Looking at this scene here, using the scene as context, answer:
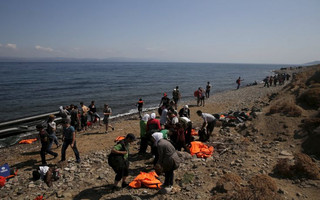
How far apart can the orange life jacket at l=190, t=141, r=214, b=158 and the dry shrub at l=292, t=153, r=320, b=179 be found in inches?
116

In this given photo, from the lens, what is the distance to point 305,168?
6.31 metres

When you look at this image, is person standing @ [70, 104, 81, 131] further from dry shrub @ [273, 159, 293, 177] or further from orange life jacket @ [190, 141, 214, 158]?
dry shrub @ [273, 159, 293, 177]

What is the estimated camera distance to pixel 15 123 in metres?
15.2

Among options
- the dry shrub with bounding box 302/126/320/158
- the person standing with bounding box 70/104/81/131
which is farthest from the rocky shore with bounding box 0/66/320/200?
the person standing with bounding box 70/104/81/131

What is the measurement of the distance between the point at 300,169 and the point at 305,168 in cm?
15

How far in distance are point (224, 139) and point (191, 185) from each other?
449cm

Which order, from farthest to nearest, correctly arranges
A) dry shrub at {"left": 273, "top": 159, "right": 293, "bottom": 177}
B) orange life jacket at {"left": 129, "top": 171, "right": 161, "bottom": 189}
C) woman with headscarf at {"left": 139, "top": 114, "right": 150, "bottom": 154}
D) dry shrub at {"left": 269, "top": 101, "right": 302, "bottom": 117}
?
dry shrub at {"left": 269, "top": 101, "right": 302, "bottom": 117} < woman with headscarf at {"left": 139, "top": 114, "right": 150, "bottom": 154} < dry shrub at {"left": 273, "top": 159, "right": 293, "bottom": 177} < orange life jacket at {"left": 129, "top": 171, "right": 161, "bottom": 189}

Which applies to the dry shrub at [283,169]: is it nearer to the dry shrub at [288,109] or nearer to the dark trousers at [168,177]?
the dark trousers at [168,177]

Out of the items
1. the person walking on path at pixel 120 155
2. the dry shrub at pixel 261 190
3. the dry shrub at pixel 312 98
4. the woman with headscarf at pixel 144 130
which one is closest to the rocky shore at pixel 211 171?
the dry shrub at pixel 261 190

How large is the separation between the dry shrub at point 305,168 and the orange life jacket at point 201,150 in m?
2.94

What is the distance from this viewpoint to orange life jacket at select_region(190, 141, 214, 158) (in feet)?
26.6

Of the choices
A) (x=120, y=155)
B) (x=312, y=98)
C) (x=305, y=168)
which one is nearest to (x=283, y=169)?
(x=305, y=168)

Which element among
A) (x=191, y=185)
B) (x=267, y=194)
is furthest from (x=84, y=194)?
(x=267, y=194)

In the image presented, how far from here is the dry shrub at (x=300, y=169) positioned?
6.21m
